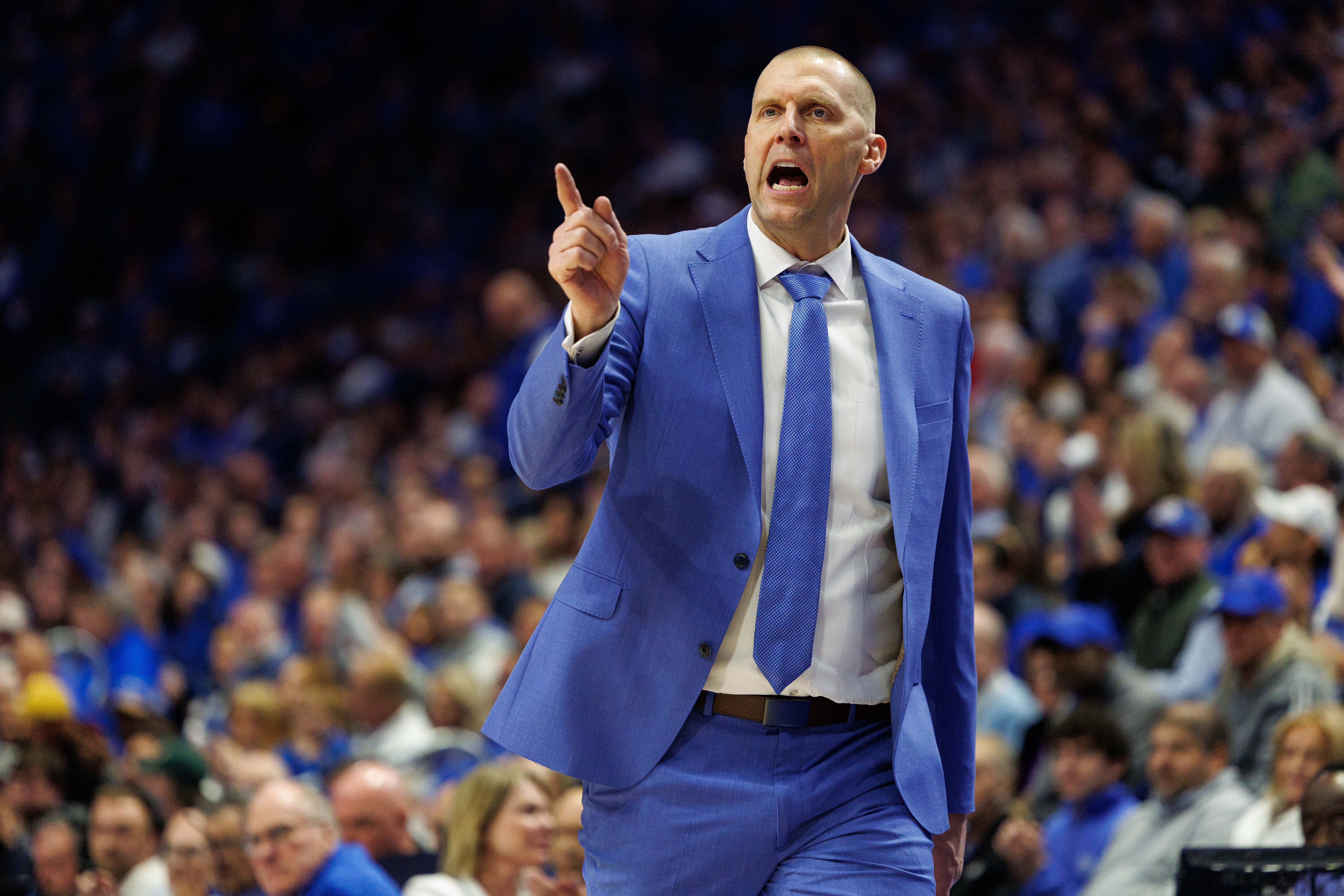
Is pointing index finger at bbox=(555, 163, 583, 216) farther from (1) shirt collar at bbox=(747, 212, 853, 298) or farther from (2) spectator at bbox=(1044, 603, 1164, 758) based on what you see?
(2) spectator at bbox=(1044, 603, 1164, 758)

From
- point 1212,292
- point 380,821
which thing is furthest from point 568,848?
point 1212,292

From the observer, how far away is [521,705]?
7.45ft

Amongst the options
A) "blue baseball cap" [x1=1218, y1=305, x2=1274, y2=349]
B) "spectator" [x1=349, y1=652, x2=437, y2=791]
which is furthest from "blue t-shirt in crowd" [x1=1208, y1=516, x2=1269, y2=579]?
"spectator" [x1=349, y1=652, x2=437, y2=791]

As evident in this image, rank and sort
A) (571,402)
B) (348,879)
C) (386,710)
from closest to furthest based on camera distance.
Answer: (571,402) < (348,879) < (386,710)

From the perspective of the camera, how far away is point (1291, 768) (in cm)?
409

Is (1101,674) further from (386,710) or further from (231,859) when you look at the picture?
(231,859)

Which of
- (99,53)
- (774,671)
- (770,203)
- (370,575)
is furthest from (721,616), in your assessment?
(99,53)

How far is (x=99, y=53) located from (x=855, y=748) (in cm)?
1136

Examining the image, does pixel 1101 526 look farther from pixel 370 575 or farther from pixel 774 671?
pixel 774 671

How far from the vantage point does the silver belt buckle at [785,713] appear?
221cm

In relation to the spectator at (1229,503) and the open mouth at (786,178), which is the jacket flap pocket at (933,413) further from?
the spectator at (1229,503)

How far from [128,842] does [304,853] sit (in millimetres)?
1421

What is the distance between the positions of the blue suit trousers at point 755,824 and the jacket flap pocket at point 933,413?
1.52 ft

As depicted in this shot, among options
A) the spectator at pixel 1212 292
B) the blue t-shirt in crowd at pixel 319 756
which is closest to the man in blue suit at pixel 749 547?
the blue t-shirt in crowd at pixel 319 756
